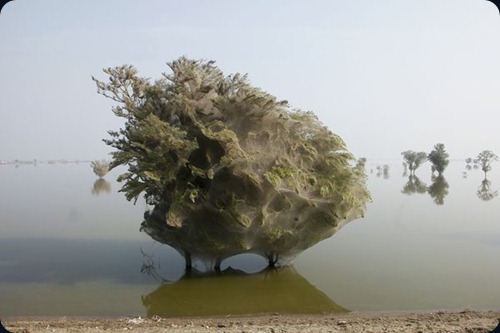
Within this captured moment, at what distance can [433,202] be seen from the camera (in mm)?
37969

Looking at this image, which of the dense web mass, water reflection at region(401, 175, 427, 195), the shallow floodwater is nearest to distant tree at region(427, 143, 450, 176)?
water reflection at region(401, 175, 427, 195)

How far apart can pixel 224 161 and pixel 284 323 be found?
5.15 meters

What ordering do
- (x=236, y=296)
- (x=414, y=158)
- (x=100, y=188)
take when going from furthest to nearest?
1. (x=414, y=158)
2. (x=100, y=188)
3. (x=236, y=296)

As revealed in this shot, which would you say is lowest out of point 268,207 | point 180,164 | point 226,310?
point 226,310

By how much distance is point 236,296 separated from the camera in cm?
1320

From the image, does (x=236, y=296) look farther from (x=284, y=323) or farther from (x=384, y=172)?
(x=384, y=172)

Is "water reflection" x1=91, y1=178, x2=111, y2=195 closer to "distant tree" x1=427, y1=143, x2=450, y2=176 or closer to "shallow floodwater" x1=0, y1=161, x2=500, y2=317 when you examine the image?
"shallow floodwater" x1=0, y1=161, x2=500, y2=317

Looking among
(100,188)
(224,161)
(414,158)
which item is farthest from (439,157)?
(224,161)

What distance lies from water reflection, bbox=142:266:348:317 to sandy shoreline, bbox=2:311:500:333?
0.85 meters

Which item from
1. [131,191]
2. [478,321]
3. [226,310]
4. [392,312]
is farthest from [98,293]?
[478,321]

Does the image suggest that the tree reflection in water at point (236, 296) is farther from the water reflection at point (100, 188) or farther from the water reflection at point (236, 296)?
the water reflection at point (100, 188)

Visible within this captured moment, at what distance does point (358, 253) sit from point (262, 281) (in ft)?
18.2

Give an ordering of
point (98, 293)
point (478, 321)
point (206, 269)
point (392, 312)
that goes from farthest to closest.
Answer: point (206, 269), point (98, 293), point (392, 312), point (478, 321)

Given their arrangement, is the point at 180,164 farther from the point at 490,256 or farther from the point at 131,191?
the point at 490,256
